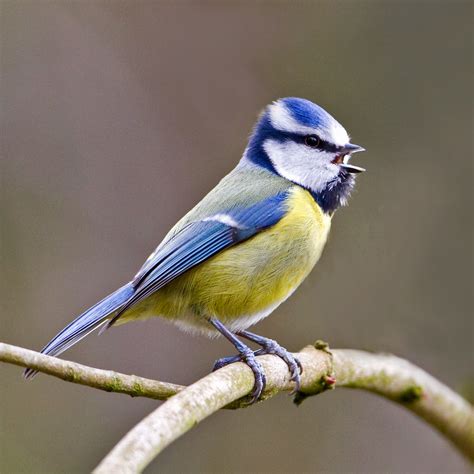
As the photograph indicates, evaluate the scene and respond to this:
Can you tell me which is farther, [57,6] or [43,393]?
[57,6]

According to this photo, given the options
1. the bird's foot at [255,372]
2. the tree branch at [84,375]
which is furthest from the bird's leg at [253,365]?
the tree branch at [84,375]

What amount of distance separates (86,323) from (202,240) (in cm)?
46

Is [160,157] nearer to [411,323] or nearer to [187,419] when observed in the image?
[411,323]

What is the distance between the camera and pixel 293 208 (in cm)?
249

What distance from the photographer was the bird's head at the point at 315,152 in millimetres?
2584

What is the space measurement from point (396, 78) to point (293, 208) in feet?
8.38

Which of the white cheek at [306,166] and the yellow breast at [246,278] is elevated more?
the white cheek at [306,166]

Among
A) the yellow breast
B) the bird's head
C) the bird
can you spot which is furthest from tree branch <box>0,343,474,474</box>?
the bird's head

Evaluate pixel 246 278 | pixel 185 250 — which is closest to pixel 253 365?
pixel 246 278

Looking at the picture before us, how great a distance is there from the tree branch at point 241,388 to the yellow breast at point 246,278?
235 mm

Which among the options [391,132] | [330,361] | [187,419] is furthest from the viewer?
[391,132]

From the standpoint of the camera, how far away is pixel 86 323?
2.29 meters

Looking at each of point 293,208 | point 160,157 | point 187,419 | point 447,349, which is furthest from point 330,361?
point 160,157

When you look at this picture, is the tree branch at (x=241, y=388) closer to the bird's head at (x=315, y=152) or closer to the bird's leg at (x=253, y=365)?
the bird's leg at (x=253, y=365)
